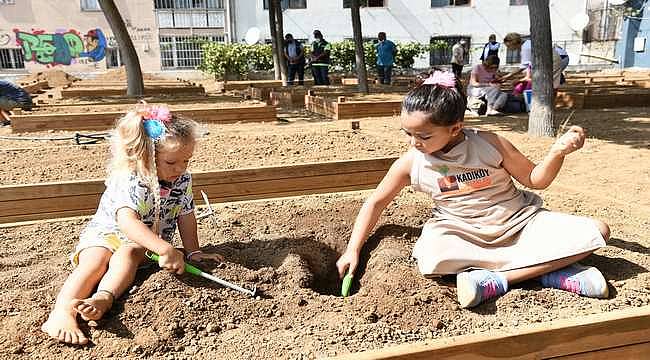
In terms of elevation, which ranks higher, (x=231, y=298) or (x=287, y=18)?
(x=287, y=18)

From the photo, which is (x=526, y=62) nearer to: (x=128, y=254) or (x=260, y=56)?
(x=128, y=254)

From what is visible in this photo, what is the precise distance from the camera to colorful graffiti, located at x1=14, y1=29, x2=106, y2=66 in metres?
26.0

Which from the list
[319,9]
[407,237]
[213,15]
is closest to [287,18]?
[319,9]

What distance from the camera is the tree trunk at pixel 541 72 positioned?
732cm

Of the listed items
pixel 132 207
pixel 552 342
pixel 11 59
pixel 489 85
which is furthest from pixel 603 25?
pixel 11 59

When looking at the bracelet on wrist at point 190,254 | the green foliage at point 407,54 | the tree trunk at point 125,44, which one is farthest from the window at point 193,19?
the bracelet on wrist at point 190,254

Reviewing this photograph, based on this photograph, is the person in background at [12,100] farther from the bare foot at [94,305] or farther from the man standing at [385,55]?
the man standing at [385,55]

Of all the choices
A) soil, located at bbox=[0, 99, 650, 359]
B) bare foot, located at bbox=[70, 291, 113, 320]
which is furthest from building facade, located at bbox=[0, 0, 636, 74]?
bare foot, located at bbox=[70, 291, 113, 320]

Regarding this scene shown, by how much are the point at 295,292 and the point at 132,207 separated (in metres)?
0.87

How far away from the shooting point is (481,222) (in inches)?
102

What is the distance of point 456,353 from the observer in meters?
1.87

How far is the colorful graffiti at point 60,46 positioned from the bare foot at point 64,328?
2817 cm

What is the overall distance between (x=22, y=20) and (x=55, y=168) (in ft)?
Answer: 82.3

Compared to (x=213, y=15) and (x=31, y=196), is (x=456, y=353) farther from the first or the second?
(x=213, y=15)
